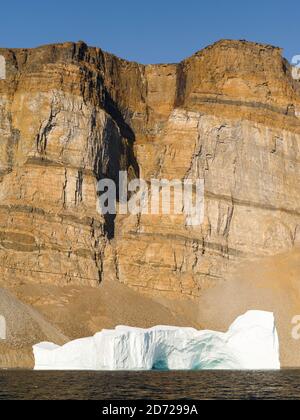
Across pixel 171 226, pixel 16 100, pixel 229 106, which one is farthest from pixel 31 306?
pixel 229 106

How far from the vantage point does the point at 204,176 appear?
10500 centimetres

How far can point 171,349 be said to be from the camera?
6588cm

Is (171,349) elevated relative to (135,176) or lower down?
lower down

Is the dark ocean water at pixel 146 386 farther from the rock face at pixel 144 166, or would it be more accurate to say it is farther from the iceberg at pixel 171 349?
the rock face at pixel 144 166

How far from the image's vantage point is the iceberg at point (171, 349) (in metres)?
60.9

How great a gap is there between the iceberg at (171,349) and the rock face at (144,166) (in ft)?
95.6

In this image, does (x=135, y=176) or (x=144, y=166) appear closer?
(x=135, y=176)

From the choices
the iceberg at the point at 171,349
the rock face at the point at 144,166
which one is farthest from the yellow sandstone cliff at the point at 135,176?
the iceberg at the point at 171,349

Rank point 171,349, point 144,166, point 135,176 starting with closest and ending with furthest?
point 171,349, point 135,176, point 144,166

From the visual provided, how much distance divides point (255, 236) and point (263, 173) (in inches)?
347

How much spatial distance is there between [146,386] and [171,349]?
64.9ft

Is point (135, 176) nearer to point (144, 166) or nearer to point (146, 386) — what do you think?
point (144, 166)

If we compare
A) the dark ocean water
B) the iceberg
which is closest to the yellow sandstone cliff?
the iceberg

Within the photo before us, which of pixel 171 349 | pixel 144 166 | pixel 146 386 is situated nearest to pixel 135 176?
pixel 144 166
